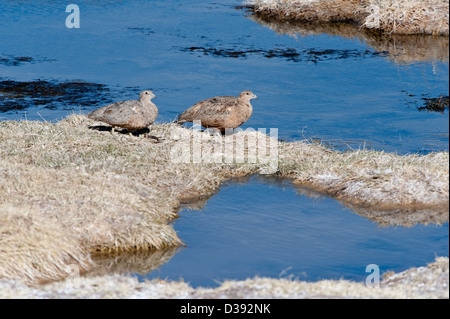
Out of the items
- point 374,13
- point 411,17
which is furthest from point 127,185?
point 374,13

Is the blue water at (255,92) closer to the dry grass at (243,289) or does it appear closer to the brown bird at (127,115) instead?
the dry grass at (243,289)

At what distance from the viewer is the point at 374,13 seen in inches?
819

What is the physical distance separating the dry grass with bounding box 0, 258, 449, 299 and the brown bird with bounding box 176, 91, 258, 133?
590 cm

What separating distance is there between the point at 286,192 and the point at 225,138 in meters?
2.19

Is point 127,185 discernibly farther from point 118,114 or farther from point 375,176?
point 375,176

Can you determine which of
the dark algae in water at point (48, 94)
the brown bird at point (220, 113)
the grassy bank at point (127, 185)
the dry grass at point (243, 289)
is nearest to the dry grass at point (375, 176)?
the grassy bank at point (127, 185)

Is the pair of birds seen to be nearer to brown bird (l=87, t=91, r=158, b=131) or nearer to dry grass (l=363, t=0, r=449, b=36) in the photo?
brown bird (l=87, t=91, r=158, b=131)

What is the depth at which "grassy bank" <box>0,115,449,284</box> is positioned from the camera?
324 inches

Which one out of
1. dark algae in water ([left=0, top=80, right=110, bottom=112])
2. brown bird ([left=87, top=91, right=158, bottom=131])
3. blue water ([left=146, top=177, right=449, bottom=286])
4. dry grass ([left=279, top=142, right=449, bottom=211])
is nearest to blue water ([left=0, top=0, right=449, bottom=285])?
blue water ([left=146, top=177, right=449, bottom=286])

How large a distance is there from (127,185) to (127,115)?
8.00 feet

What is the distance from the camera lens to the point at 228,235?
942 cm
